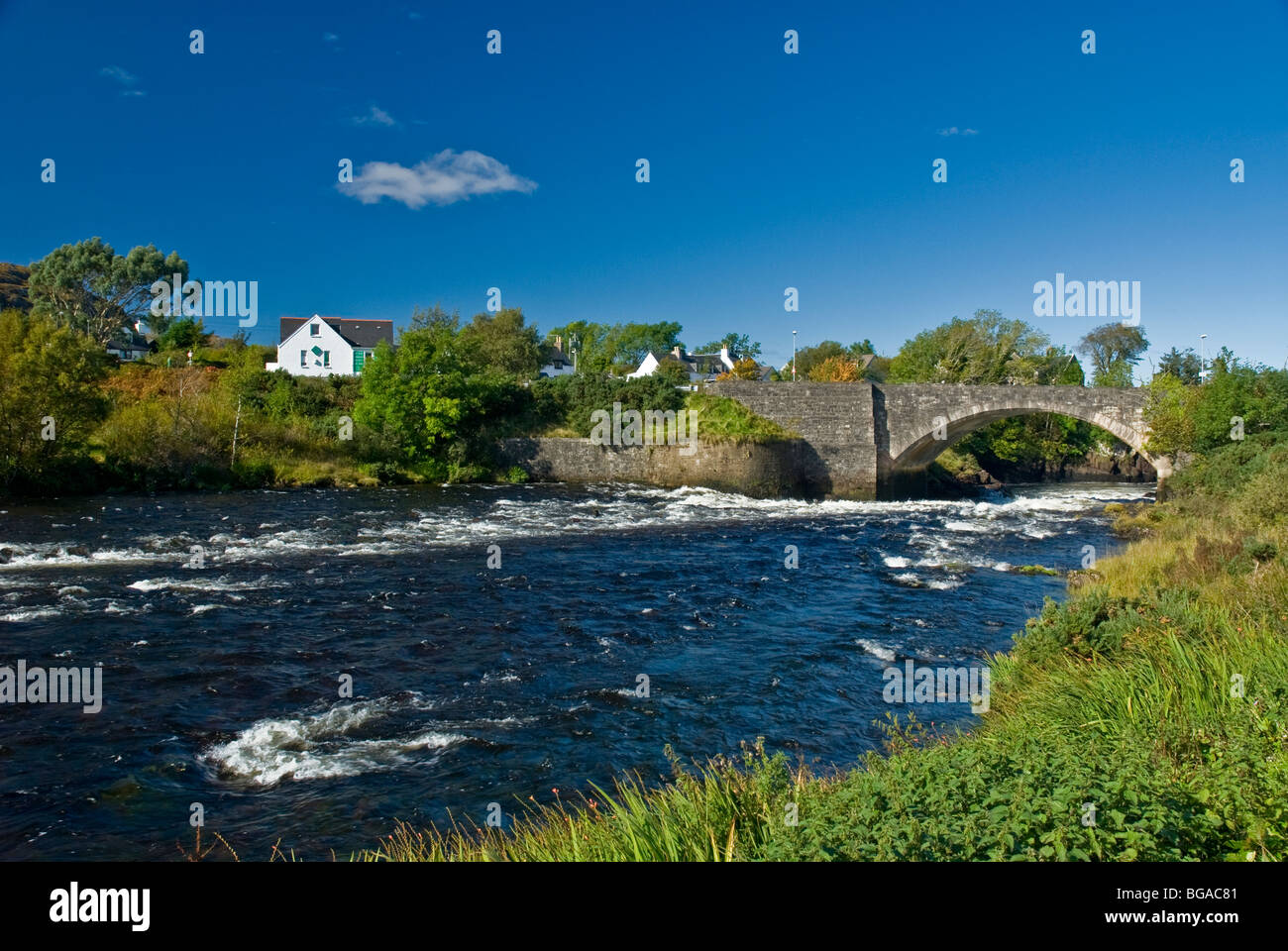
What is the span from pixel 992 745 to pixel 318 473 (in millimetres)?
37192

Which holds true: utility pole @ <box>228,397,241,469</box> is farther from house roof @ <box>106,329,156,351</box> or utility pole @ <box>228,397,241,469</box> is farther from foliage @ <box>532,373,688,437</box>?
house roof @ <box>106,329,156,351</box>

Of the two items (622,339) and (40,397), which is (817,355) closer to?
(622,339)

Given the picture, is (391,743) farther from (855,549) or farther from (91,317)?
(91,317)

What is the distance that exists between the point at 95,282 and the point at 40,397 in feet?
181

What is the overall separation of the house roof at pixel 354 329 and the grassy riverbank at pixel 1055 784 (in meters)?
A: 60.6

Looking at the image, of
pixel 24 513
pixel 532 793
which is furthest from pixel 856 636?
pixel 24 513

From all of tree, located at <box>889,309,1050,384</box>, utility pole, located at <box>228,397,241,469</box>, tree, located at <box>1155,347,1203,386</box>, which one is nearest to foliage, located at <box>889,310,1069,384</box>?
tree, located at <box>889,309,1050,384</box>

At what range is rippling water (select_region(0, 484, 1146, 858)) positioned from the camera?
9.34 metres

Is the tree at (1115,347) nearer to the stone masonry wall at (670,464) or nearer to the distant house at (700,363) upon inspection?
the distant house at (700,363)

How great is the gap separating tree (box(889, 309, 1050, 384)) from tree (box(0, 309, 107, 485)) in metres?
60.0

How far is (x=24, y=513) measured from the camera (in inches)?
1071

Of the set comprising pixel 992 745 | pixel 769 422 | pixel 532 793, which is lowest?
pixel 532 793

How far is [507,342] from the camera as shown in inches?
3041

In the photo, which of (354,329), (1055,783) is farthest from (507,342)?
(1055,783)
